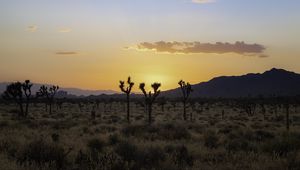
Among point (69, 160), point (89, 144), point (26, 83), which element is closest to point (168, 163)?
point (69, 160)

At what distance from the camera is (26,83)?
63062 mm

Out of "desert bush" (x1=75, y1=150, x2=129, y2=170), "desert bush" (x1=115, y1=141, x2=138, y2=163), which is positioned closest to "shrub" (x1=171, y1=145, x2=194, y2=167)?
"desert bush" (x1=115, y1=141, x2=138, y2=163)

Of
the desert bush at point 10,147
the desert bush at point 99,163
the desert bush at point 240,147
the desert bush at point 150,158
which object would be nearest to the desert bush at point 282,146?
the desert bush at point 240,147

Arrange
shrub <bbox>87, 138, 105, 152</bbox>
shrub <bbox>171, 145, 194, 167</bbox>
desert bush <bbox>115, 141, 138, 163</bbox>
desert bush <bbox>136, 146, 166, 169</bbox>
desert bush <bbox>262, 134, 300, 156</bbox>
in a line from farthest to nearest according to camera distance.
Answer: shrub <bbox>87, 138, 105, 152</bbox> → desert bush <bbox>262, 134, 300, 156</bbox> → desert bush <bbox>115, 141, 138, 163</bbox> → shrub <bbox>171, 145, 194, 167</bbox> → desert bush <bbox>136, 146, 166, 169</bbox>

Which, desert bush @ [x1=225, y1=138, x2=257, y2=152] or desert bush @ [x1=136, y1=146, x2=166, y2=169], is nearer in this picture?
desert bush @ [x1=136, y1=146, x2=166, y2=169]

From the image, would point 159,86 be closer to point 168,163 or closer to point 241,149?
point 241,149

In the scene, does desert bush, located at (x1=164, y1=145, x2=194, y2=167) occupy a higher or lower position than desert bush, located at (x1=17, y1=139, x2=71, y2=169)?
lower

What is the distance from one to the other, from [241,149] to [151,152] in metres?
4.59

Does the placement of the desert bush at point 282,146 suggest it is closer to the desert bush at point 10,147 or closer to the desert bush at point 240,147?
the desert bush at point 240,147

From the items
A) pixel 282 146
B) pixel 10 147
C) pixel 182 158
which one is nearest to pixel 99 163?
pixel 182 158

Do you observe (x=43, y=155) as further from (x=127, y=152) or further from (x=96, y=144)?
(x=96, y=144)

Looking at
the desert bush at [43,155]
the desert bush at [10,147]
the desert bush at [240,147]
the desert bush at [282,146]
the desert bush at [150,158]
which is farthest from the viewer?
the desert bush at [240,147]

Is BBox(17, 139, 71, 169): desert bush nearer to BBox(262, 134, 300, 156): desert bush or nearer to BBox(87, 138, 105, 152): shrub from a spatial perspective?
BBox(87, 138, 105, 152): shrub

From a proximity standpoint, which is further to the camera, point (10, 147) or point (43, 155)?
point (10, 147)
